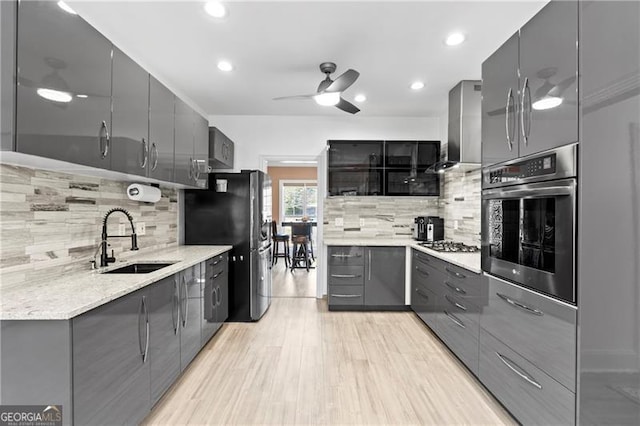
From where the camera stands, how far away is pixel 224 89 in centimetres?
354

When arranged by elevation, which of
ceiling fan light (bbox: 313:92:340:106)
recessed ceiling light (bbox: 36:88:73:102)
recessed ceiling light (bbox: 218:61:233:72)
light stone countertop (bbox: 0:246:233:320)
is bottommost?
light stone countertop (bbox: 0:246:233:320)

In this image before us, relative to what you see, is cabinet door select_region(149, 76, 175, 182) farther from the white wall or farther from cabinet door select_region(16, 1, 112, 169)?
the white wall

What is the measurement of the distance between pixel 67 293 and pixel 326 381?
1.75m

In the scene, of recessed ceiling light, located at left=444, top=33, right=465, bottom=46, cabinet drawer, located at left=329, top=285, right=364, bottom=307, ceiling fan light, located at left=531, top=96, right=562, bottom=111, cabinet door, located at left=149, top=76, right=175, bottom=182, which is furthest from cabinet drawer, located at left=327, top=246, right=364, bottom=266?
ceiling fan light, located at left=531, top=96, right=562, bottom=111

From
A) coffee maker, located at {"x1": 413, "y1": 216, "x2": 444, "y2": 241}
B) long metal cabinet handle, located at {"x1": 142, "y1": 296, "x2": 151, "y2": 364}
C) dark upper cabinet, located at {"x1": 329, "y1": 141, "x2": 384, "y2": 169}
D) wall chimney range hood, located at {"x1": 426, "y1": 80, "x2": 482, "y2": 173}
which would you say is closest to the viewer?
long metal cabinet handle, located at {"x1": 142, "y1": 296, "x2": 151, "y2": 364}

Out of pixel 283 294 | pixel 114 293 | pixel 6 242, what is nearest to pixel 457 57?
pixel 114 293

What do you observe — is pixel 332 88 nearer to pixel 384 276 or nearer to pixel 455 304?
pixel 455 304

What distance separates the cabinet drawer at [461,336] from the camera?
7.61 feet

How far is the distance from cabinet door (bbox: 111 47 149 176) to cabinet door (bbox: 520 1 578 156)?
2.30m

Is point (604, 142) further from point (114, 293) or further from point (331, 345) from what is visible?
point (331, 345)

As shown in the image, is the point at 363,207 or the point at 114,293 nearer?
the point at 114,293

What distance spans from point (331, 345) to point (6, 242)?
2.46 meters

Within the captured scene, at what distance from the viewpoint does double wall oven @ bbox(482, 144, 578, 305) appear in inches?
→ 56.9

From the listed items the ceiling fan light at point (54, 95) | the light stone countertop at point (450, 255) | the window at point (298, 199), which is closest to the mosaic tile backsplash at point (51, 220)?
the ceiling fan light at point (54, 95)
